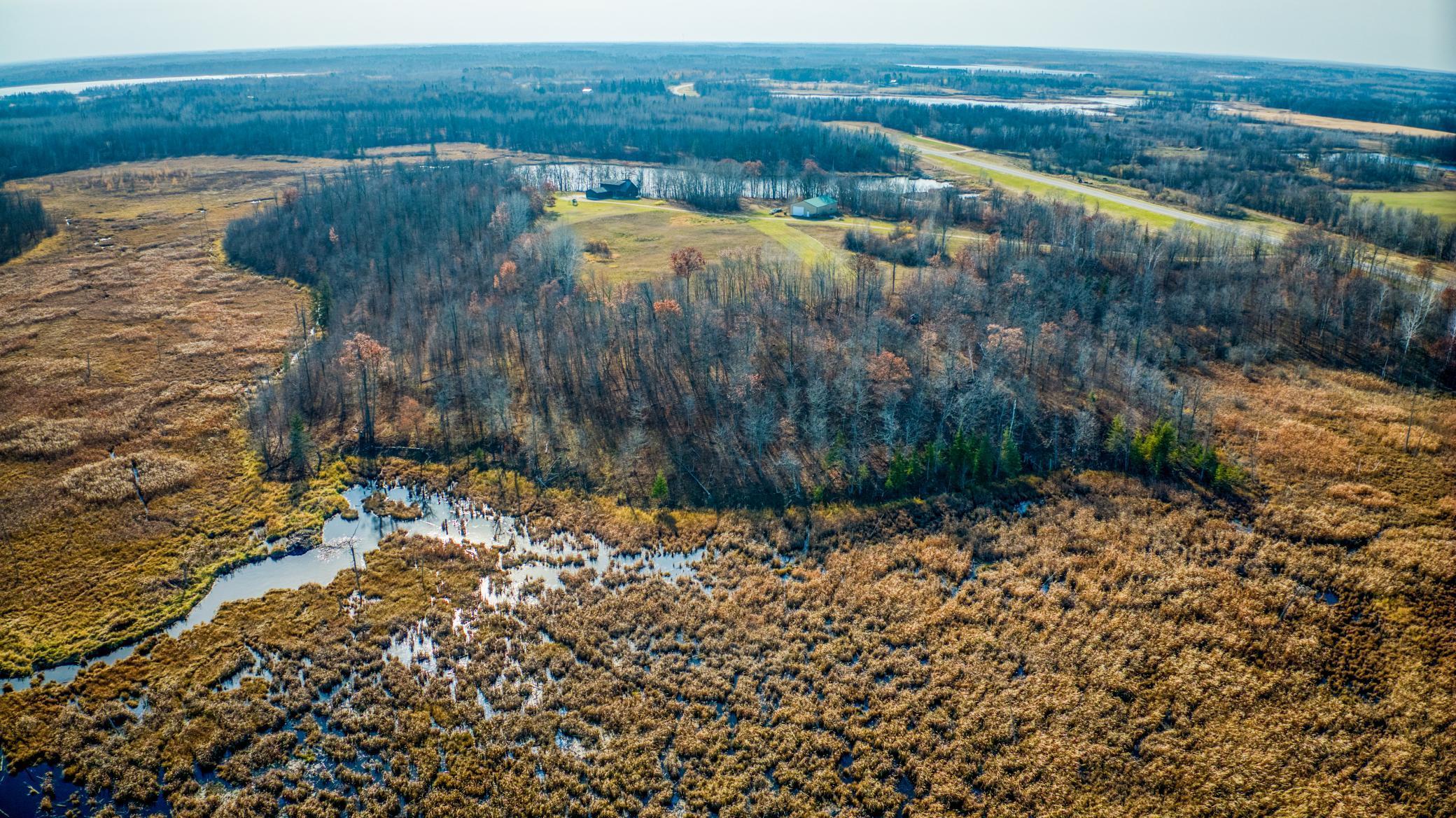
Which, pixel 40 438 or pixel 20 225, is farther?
pixel 20 225

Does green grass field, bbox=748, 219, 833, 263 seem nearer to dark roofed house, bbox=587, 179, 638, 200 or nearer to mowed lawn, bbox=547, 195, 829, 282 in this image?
mowed lawn, bbox=547, 195, 829, 282

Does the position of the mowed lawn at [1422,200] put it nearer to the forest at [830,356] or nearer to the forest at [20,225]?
the forest at [830,356]

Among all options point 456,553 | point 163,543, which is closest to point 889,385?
point 456,553

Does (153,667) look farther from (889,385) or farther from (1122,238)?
(1122,238)

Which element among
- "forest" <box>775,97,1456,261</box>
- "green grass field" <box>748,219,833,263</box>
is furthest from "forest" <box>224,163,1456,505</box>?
"forest" <box>775,97,1456,261</box>

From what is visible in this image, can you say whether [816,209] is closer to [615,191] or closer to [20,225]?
[615,191]

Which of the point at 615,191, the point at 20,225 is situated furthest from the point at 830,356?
the point at 20,225
